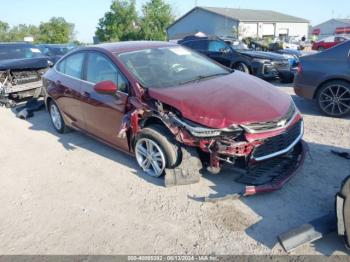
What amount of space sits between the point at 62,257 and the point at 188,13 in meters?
48.6

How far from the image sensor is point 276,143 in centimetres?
367

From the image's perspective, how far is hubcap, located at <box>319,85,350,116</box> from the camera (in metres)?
6.12

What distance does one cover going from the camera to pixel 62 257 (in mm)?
2936

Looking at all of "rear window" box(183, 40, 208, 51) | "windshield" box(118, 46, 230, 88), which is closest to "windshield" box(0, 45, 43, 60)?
"rear window" box(183, 40, 208, 51)

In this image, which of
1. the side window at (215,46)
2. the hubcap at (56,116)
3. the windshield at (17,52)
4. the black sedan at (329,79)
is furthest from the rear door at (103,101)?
the side window at (215,46)

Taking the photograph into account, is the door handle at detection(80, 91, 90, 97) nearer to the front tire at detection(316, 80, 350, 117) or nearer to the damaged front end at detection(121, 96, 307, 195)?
the damaged front end at detection(121, 96, 307, 195)

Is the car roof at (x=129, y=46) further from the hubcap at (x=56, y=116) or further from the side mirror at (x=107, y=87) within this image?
the hubcap at (x=56, y=116)

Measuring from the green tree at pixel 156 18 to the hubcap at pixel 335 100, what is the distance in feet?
159

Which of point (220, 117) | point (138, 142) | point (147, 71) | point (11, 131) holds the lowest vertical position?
point (11, 131)

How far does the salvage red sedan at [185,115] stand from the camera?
3.52m

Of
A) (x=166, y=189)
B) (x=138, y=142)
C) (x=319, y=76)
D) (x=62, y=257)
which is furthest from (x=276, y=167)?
(x=319, y=76)

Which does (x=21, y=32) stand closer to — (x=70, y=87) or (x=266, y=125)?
(x=70, y=87)

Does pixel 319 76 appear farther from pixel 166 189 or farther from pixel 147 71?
pixel 166 189

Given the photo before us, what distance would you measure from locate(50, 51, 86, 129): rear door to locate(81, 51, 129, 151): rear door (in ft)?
0.68
